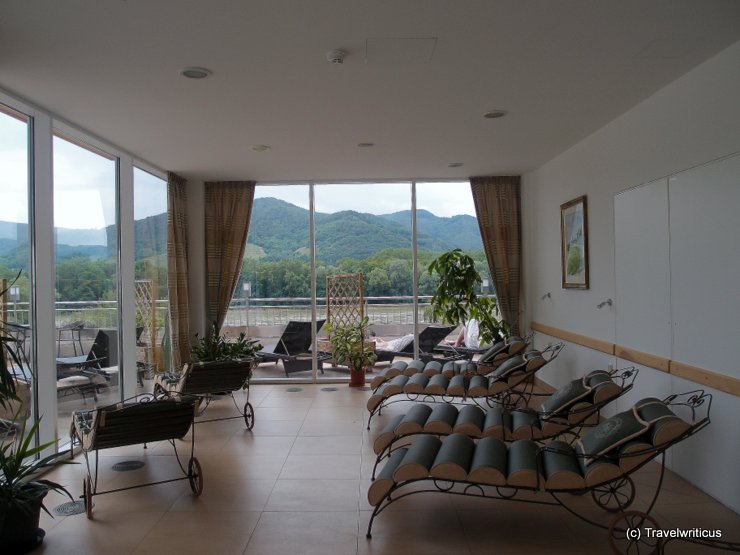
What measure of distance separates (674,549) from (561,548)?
63 centimetres

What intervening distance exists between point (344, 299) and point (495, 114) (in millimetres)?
4096

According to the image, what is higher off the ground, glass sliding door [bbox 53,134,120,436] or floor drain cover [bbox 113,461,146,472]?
glass sliding door [bbox 53,134,120,436]

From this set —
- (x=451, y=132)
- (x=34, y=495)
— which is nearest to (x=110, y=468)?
(x=34, y=495)

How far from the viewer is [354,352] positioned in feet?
25.4

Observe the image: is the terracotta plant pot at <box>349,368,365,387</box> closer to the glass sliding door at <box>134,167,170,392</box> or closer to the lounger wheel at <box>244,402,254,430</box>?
the lounger wheel at <box>244,402,254,430</box>

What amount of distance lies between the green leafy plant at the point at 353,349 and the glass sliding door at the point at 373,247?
424 mm

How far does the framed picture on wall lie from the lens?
5793 mm

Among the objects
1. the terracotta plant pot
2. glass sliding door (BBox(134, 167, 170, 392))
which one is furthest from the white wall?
glass sliding door (BBox(134, 167, 170, 392))

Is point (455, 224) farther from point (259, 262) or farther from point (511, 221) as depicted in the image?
point (259, 262)

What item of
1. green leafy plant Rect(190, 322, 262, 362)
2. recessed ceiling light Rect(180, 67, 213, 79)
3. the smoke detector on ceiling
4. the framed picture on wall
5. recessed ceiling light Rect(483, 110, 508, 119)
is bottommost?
green leafy plant Rect(190, 322, 262, 362)

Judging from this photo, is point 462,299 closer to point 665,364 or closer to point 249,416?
point 249,416

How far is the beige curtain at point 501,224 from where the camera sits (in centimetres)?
791

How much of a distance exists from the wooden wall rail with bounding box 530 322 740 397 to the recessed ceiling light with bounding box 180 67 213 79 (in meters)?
3.92

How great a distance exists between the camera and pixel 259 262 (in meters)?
8.20
